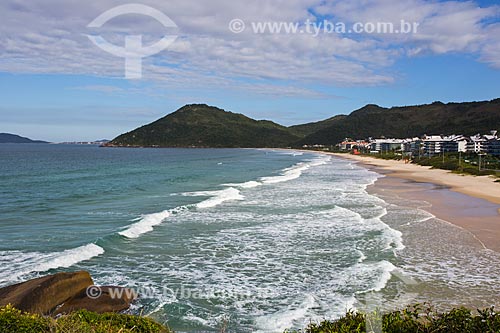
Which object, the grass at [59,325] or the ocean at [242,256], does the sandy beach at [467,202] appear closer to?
the ocean at [242,256]

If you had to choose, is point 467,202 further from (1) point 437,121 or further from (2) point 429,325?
(1) point 437,121

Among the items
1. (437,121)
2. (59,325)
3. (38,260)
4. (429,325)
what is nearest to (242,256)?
(38,260)

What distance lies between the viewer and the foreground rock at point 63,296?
8586mm

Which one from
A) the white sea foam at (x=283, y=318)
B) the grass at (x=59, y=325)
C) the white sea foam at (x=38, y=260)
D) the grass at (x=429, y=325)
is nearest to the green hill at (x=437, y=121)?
the white sea foam at (x=38, y=260)

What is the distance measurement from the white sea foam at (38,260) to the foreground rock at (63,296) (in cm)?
242

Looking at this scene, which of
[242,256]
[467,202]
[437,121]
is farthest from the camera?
[437,121]

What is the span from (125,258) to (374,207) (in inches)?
574

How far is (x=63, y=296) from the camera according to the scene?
29.6ft

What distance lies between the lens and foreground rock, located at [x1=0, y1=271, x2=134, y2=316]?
859 cm

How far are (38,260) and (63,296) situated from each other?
14.4 feet

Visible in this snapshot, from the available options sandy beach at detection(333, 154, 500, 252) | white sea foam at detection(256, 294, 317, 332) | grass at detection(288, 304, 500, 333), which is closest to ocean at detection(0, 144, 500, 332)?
white sea foam at detection(256, 294, 317, 332)

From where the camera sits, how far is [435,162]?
65188 millimetres

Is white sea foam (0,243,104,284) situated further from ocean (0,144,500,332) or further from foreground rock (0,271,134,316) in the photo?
foreground rock (0,271,134,316)

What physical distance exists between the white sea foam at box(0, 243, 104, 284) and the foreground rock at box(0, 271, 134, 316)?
7.94 feet
